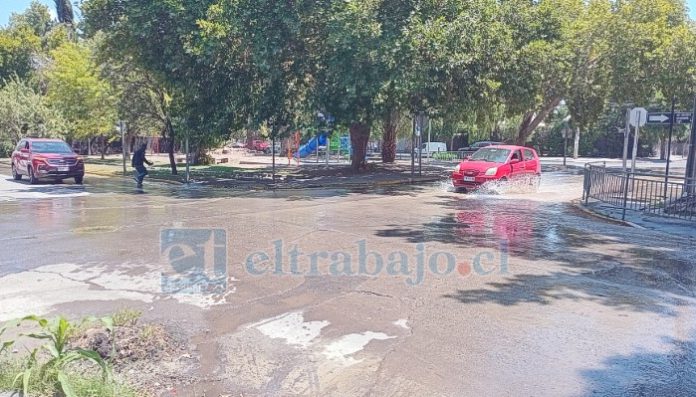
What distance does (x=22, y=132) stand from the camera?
4012 centimetres

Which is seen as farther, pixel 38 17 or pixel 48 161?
pixel 38 17

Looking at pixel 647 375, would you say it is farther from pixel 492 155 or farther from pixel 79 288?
pixel 492 155

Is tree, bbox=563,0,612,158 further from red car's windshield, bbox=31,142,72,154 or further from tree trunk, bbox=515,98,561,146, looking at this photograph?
red car's windshield, bbox=31,142,72,154

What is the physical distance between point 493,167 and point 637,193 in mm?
4651

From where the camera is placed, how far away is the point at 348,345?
16.0 ft

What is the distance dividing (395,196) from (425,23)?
21.4ft

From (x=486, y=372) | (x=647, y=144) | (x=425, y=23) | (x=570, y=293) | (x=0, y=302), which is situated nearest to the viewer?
(x=486, y=372)

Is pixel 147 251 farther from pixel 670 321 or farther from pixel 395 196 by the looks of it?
pixel 395 196

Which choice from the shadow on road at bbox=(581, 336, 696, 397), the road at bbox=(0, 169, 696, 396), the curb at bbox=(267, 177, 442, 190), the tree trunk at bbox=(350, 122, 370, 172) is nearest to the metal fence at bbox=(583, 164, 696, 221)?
the road at bbox=(0, 169, 696, 396)

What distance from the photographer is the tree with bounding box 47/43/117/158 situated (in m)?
33.6

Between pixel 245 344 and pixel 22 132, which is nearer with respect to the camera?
pixel 245 344

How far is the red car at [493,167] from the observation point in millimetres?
18078

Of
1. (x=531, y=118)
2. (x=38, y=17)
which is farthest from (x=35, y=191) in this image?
(x=38, y=17)

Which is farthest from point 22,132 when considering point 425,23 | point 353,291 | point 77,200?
point 353,291
